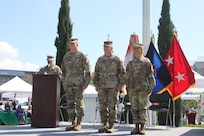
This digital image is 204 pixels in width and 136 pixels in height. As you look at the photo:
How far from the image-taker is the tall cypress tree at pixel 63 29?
56.1ft

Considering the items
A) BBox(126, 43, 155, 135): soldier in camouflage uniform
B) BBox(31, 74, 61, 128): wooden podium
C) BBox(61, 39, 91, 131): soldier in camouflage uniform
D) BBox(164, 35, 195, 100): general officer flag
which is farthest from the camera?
BBox(164, 35, 195, 100): general officer flag

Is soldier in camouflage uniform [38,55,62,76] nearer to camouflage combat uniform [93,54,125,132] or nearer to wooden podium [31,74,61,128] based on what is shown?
wooden podium [31,74,61,128]

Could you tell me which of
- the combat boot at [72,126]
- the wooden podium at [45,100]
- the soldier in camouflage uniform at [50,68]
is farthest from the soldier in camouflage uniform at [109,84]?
the soldier in camouflage uniform at [50,68]

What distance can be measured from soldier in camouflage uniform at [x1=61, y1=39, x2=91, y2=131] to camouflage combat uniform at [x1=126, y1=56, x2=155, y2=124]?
0.98m

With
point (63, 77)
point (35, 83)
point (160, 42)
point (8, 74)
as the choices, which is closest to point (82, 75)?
point (63, 77)

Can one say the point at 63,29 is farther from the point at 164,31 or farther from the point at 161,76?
the point at 161,76

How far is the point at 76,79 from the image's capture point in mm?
7438

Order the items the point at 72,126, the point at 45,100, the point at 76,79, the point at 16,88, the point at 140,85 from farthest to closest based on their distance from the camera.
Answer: the point at 16,88 < the point at 45,100 < the point at 72,126 < the point at 76,79 < the point at 140,85

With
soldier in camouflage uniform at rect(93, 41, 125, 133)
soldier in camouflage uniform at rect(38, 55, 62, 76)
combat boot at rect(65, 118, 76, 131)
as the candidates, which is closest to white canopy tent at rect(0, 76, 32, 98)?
soldier in camouflage uniform at rect(38, 55, 62, 76)

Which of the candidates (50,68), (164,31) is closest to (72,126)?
(50,68)

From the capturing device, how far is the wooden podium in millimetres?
8188

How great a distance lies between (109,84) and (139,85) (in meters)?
0.64

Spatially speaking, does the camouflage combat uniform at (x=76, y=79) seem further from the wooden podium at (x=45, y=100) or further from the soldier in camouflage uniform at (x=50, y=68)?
the soldier in camouflage uniform at (x=50, y=68)

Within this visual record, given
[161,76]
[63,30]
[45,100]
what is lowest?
[45,100]
